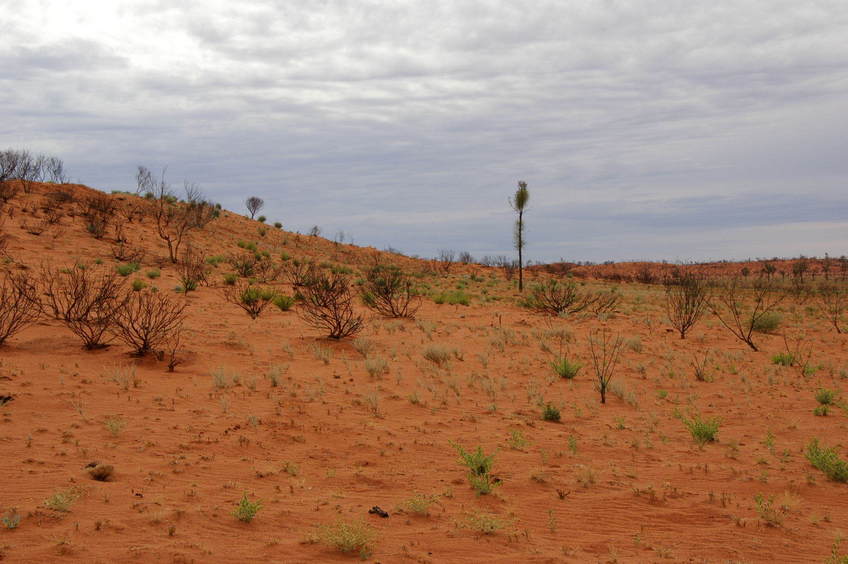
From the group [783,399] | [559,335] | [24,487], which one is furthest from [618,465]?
[559,335]

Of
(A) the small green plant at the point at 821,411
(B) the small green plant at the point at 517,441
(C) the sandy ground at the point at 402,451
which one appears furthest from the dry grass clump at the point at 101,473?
(A) the small green plant at the point at 821,411

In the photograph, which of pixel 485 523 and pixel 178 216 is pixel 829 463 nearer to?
pixel 485 523

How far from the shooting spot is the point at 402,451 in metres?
7.44

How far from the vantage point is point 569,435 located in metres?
8.47

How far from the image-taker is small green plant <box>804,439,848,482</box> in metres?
6.82

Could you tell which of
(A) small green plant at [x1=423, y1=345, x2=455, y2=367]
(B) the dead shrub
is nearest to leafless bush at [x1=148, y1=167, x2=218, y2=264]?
(B) the dead shrub

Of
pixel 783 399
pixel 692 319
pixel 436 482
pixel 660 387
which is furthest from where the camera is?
pixel 692 319

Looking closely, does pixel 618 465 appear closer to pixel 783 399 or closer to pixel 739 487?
pixel 739 487

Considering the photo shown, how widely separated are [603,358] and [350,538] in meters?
9.48

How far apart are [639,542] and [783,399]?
24.3ft

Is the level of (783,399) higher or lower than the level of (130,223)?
lower

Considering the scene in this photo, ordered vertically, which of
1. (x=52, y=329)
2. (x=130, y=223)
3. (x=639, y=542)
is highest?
(x=130, y=223)

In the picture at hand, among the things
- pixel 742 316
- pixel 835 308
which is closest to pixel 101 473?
pixel 742 316

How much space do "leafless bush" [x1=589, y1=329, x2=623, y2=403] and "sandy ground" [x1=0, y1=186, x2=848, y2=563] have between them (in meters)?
0.24
